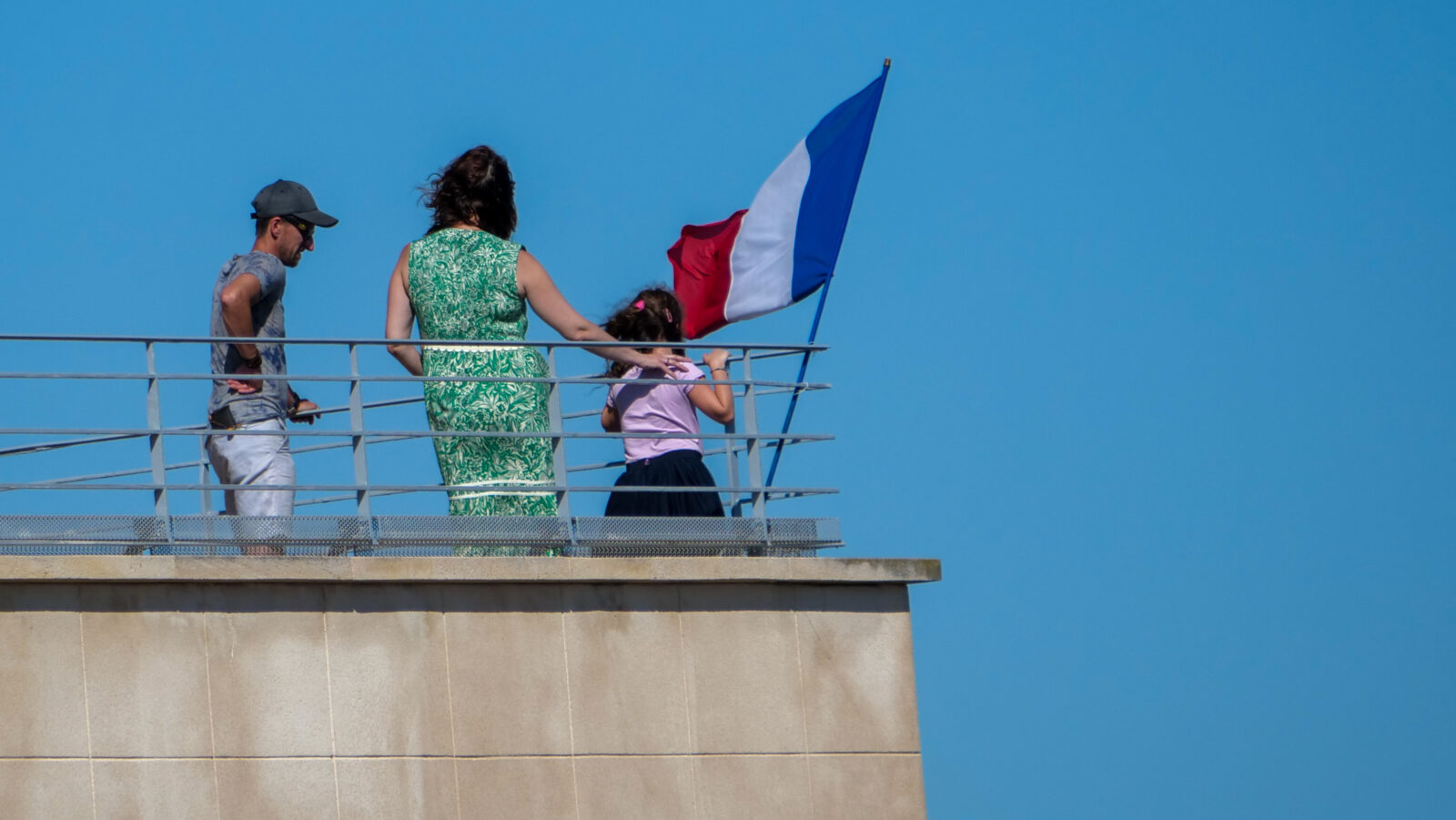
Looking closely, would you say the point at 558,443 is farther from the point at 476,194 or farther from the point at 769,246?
the point at 769,246

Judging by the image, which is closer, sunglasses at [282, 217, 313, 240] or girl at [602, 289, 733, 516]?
sunglasses at [282, 217, 313, 240]

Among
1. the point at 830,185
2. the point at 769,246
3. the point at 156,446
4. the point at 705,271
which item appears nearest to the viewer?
the point at 156,446

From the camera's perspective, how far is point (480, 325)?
33.0 feet

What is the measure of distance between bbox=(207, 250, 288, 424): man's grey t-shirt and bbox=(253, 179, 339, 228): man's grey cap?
204 millimetres

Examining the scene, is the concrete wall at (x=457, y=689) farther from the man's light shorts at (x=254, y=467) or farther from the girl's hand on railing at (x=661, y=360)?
the girl's hand on railing at (x=661, y=360)

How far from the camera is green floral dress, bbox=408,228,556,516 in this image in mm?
10008

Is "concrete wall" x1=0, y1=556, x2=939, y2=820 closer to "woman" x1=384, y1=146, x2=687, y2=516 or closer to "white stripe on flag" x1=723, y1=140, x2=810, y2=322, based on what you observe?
"woman" x1=384, y1=146, x2=687, y2=516

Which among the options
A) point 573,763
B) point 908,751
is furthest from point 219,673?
point 908,751

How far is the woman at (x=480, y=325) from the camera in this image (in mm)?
10016

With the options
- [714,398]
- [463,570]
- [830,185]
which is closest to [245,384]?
[463,570]

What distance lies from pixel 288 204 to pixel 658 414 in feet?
6.85

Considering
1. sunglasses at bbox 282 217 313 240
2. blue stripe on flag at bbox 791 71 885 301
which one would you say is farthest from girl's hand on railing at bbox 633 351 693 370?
sunglasses at bbox 282 217 313 240

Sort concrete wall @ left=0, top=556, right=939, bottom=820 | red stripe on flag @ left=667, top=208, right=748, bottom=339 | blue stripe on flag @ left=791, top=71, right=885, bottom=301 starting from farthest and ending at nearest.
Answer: red stripe on flag @ left=667, top=208, right=748, bottom=339 → blue stripe on flag @ left=791, top=71, right=885, bottom=301 → concrete wall @ left=0, top=556, right=939, bottom=820

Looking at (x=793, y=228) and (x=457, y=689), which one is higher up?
(x=793, y=228)
